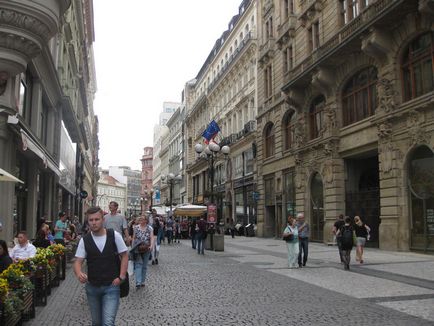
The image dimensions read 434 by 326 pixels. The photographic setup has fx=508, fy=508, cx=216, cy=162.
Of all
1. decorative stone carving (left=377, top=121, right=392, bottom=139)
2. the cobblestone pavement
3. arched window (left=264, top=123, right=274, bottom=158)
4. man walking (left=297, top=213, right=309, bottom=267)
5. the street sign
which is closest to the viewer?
the cobblestone pavement

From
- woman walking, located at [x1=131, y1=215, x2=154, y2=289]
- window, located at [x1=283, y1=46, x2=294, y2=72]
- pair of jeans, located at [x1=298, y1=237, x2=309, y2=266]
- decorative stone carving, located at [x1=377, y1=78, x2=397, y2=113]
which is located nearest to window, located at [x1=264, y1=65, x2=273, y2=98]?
window, located at [x1=283, y1=46, x2=294, y2=72]

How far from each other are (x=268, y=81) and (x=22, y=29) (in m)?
26.2

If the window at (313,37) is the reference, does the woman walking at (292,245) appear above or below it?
below

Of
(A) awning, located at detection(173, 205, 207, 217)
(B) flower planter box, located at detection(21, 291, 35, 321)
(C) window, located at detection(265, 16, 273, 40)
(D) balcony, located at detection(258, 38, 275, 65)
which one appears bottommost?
(B) flower planter box, located at detection(21, 291, 35, 321)

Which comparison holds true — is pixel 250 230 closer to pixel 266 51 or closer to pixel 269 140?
pixel 269 140

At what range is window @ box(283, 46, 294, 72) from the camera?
3481 cm

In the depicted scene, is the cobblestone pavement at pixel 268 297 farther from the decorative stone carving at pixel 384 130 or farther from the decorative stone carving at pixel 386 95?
the decorative stone carving at pixel 386 95

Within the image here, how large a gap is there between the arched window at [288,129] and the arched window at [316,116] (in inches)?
109

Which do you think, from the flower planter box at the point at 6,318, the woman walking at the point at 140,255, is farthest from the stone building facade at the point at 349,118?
the flower planter box at the point at 6,318

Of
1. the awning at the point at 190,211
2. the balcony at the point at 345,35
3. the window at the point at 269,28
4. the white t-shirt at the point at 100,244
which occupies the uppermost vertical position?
the window at the point at 269,28

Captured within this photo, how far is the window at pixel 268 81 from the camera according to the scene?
3875cm

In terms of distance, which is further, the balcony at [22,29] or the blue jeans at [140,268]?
the balcony at [22,29]

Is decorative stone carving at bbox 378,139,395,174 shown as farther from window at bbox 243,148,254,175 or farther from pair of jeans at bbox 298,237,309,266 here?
window at bbox 243,148,254,175

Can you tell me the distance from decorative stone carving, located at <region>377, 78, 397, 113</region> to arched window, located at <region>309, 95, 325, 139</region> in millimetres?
6961
